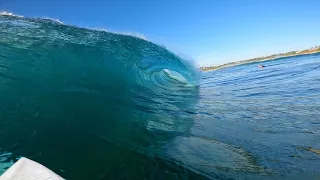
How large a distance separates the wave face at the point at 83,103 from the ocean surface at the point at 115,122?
0.08 ft

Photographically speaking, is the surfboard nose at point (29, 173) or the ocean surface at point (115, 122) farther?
the ocean surface at point (115, 122)

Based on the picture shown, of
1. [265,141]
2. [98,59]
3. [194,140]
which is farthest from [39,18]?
[265,141]

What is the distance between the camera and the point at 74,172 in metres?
4.16

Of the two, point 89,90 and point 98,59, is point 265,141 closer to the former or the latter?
point 89,90

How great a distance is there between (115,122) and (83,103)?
1.64 metres

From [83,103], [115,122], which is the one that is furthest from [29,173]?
[83,103]

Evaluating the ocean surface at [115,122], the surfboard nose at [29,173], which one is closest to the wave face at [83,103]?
the ocean surface at [115,122]

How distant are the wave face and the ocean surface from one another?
0.08 ft

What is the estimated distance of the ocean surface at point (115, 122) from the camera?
444cm

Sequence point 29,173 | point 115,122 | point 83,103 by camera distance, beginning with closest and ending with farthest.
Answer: point 29,173
point 115,122
point 83,103

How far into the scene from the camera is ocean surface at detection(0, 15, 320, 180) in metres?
4.44

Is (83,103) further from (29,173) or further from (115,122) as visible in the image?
(29,173)

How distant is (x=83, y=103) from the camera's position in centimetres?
810

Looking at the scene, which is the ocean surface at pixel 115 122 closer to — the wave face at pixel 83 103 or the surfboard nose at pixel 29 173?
the wave face at pixel 83 103
